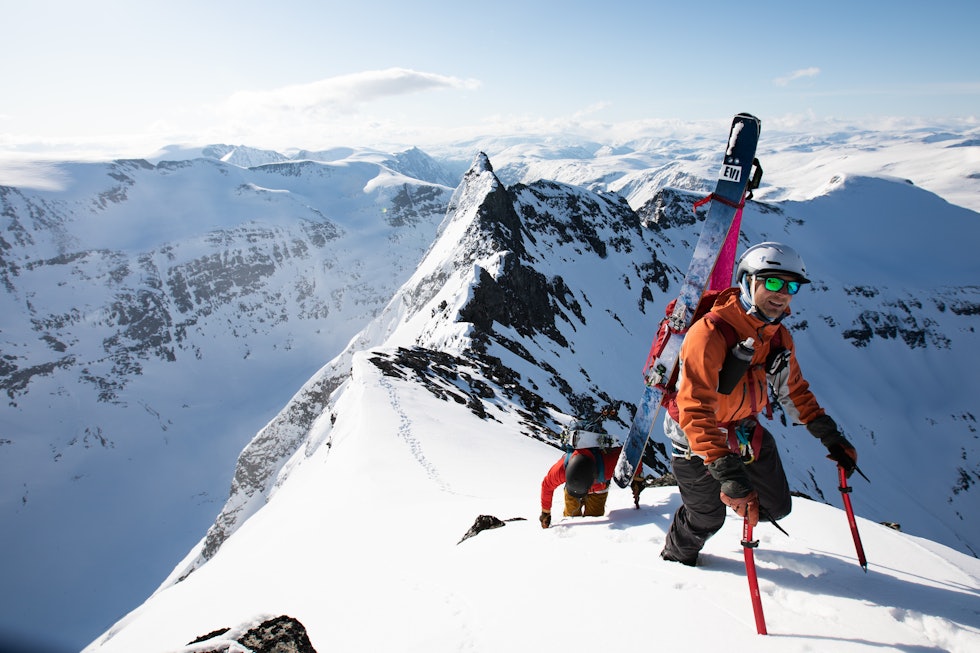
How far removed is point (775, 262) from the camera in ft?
13.7

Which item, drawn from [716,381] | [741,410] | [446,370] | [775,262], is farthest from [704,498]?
[446,370]

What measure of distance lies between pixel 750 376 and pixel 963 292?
19255 cm

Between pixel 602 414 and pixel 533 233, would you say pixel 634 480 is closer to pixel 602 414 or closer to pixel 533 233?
pixel 602 414

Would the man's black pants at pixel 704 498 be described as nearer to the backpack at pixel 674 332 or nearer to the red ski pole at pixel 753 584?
the red ski pole at pixel 753 584

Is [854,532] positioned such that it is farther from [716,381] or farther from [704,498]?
[716,381]

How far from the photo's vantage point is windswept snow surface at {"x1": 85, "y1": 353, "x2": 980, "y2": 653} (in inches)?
140

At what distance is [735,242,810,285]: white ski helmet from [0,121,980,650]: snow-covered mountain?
348 centimetres

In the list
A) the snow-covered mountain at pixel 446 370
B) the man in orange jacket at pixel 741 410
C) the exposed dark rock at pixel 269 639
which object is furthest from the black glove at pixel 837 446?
the exposed dark rock at pixel 269 639

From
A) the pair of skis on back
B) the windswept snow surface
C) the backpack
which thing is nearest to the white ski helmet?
the backpack

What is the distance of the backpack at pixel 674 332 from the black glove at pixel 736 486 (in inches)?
40.3

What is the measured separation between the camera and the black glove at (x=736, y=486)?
146 inches

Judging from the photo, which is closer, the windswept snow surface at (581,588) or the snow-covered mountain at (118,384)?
the windswept snow surface at (581,588)

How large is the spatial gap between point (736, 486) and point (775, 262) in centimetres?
210

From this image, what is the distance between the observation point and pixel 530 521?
A: 7.27 metres
